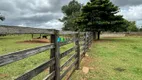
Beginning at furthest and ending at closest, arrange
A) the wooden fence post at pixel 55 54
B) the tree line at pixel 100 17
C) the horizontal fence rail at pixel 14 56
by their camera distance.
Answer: the tree line at pixel 100 17, the wooden fence post at pixel 55 54, the horizontal fence rail at pixel 14 56

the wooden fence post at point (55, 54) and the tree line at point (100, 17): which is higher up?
the tree line at point (100, 17)

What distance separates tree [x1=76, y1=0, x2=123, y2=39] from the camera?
84.6 ft

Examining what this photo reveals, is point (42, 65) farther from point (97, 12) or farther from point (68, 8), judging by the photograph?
point (68, 8)

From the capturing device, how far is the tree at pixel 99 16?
84.6 feet

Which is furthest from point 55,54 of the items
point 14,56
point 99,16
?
point 99,16

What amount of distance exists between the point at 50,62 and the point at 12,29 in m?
1.79

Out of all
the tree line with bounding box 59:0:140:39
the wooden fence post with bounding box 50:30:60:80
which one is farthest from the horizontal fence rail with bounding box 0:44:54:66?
the tree line with bounding box 59:0:140:39

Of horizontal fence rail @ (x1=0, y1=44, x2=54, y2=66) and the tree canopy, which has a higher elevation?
the tree canopy

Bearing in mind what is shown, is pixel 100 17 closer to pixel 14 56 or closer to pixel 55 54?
pixel 55 54

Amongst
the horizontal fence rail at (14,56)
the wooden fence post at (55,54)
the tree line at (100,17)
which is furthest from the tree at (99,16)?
the horizontal fence rail at (14,56)

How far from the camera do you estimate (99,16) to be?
26.7m

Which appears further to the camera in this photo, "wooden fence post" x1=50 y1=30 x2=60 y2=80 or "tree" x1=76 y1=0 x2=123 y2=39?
"tree" x1=76 y1=0 x2=123 y2=39

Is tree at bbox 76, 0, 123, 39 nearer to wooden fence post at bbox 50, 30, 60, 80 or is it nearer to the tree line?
the tree line

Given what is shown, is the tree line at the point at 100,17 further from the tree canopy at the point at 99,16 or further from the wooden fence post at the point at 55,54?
the wooden fence post at the point at 55,54
